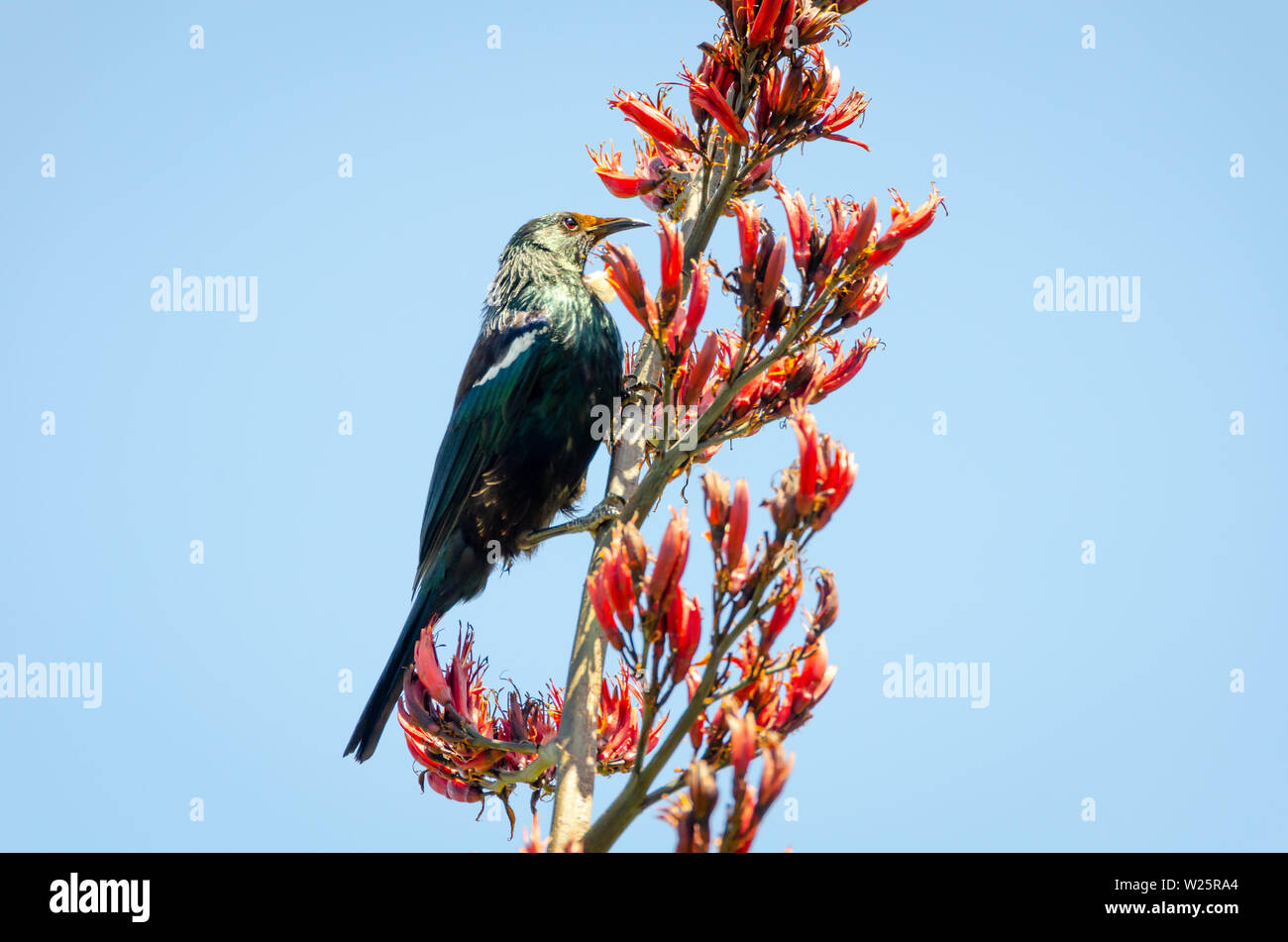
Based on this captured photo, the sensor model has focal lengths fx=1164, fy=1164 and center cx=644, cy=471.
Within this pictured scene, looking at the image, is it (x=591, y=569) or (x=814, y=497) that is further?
(x=591, y=569)

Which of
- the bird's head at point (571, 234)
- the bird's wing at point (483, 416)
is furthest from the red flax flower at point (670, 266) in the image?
the bird's head at point (571, 234)

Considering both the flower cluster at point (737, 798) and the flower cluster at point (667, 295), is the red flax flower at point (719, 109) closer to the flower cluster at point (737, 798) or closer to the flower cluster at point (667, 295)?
the flower cluster at point (667, 295)

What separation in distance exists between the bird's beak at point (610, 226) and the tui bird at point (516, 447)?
0.56 meters

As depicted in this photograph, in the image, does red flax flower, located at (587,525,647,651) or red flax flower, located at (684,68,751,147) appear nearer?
red flax flower, located at (587,525,647,651)

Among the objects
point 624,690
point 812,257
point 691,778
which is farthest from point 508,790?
point 812,257

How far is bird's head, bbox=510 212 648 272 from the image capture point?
575 centimetres

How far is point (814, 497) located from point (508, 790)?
1.79m

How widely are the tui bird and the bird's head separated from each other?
0.50 metres

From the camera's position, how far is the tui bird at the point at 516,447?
5121 millimetres

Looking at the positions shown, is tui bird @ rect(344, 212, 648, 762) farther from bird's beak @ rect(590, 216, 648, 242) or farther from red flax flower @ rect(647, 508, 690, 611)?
red flax flower @ rect(647, 508, 690, 611)

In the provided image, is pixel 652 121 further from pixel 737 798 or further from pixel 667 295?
pixel 737 798

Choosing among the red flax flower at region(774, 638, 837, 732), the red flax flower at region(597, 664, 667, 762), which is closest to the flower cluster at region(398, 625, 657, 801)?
the red flax flower at region(597, 664, 667, 762)
